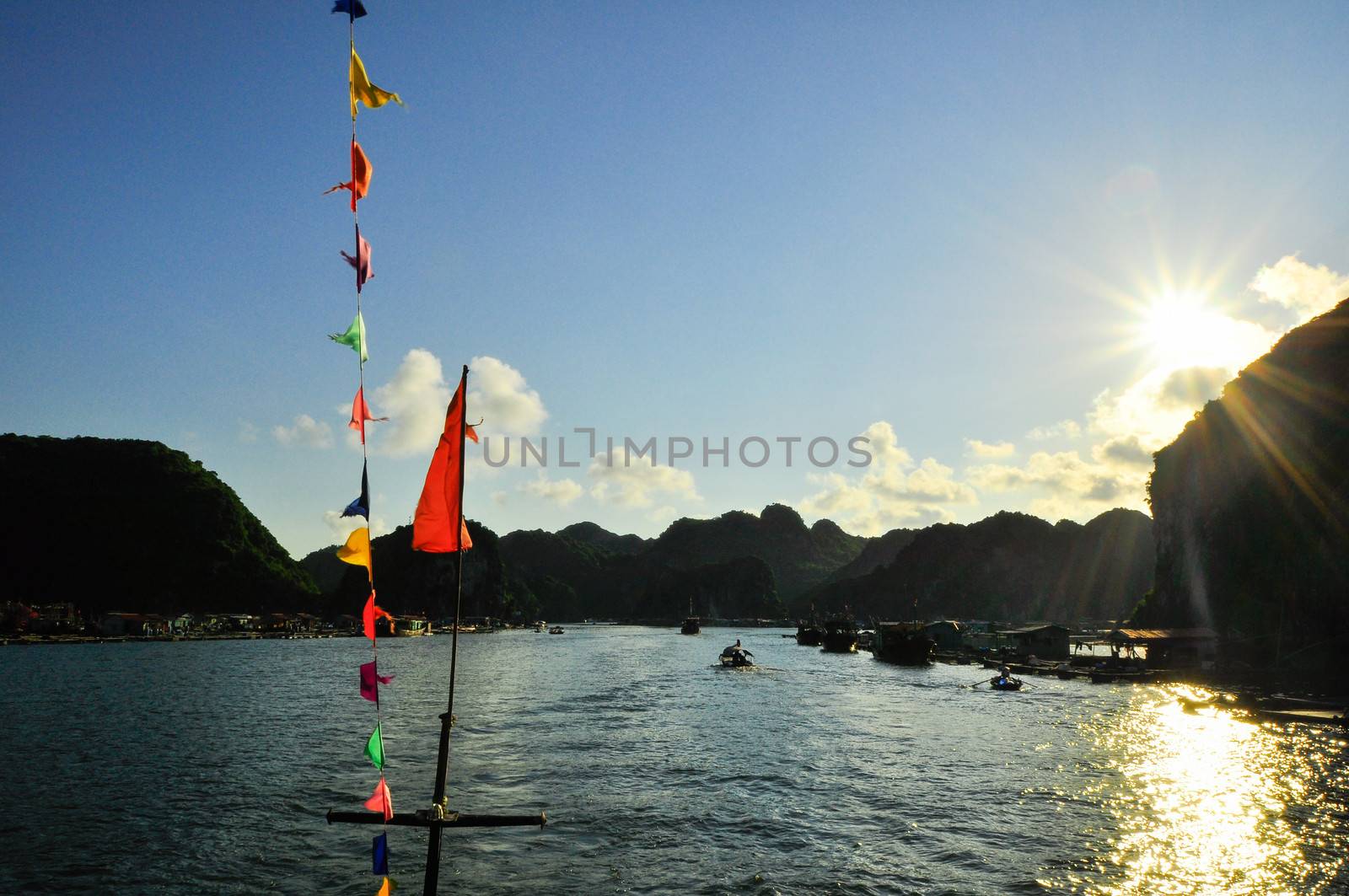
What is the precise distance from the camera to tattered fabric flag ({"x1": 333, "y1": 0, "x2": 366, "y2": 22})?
475 inches

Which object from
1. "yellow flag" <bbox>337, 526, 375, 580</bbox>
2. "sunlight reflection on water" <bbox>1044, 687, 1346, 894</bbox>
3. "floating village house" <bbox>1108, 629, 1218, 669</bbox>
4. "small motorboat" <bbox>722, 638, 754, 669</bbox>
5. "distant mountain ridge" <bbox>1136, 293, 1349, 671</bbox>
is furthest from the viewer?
"small motorboat" <bbox>722, 638, 754, 669</bbox>

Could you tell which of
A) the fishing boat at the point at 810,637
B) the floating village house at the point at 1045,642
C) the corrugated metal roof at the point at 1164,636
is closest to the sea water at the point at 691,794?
the corrugated metal roof at the point at 1164,636

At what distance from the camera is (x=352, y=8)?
39.8 ft

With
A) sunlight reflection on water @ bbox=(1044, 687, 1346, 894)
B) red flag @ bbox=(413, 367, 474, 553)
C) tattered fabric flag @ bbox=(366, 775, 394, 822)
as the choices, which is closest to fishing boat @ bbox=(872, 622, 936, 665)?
sunlight reflection on water @ bbox=(1044, 687, 1346, 894)

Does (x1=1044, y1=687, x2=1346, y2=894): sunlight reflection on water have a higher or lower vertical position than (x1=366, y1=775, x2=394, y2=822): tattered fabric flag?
lower

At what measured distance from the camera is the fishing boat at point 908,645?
111 meters

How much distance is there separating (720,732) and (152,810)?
30.8 metres

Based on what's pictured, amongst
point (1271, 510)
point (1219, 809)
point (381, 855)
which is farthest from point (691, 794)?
point (1271, 510)

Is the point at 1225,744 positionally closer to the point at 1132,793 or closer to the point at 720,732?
the point at 1132,793

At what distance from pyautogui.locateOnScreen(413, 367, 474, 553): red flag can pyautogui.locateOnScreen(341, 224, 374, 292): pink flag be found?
2444 mm

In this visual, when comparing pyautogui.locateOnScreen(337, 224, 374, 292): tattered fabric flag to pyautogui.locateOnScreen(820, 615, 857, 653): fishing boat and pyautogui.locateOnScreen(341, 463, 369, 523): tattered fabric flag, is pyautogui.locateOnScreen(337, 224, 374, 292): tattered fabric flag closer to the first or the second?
pyautogui.locateOnScreen(341, 463, 369, 523): tattered fabric flag

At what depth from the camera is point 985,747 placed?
43969mm

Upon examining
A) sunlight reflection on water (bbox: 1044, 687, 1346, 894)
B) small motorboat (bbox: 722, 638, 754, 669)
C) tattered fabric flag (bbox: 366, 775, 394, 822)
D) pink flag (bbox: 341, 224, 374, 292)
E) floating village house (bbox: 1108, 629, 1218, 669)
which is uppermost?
pink flag (bbox: 341, 224, 374, 292)

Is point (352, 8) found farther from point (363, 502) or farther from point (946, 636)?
point (946, 636)
